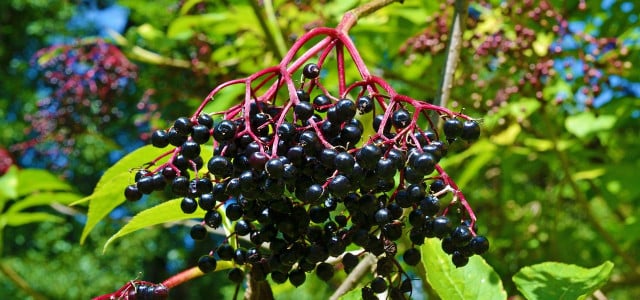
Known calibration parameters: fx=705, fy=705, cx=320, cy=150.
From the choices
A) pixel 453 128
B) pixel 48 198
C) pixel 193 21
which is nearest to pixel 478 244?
pixel 453 128

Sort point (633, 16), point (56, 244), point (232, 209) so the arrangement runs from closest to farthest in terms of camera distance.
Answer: point (232, 209) < point (633, 16) < point (56, 244)

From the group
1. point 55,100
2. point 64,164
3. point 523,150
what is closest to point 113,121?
point 55,100

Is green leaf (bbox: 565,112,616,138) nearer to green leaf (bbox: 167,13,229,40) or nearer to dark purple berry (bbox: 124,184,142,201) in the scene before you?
green leaf (bbox: 167,13,229,40)

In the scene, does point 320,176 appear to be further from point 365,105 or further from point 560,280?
point 560,280

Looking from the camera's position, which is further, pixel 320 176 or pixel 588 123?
pixel 588 123

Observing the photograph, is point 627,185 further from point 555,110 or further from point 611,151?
point 611,151

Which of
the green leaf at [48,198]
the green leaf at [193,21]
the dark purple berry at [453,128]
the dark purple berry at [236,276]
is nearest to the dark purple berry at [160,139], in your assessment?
the dark purple berry at [236,276]
